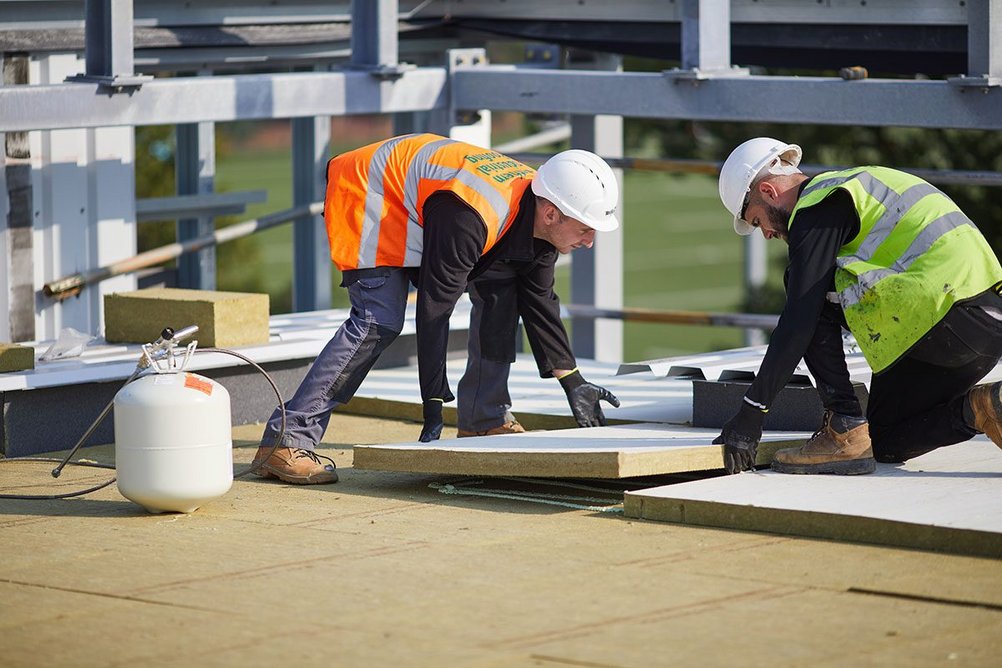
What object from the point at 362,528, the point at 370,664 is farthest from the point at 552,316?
the point at 370,664

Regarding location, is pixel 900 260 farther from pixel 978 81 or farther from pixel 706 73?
pixel 706 73

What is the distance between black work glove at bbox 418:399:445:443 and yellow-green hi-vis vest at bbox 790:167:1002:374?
1595 millimetres

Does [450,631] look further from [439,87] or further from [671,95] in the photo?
[439,87]

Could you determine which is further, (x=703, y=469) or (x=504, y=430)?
(x=504, y=430)

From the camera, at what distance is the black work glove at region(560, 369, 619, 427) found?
6898mm

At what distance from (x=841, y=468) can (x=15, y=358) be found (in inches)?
143

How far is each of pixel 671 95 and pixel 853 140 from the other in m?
6.39

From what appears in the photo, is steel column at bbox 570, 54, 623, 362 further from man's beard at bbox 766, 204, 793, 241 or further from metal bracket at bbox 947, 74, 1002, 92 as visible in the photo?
man's beard at bbox 766, 204, 793, 241

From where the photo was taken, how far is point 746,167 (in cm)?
591

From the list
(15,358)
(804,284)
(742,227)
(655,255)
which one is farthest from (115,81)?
(655,255)

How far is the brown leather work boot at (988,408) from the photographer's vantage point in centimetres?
568

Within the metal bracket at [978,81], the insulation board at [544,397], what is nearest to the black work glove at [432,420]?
the insulation board at [544,397]

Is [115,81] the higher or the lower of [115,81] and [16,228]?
the higher

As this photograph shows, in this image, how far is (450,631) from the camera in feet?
14.2
